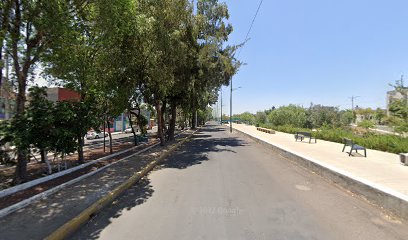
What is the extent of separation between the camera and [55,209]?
602cm

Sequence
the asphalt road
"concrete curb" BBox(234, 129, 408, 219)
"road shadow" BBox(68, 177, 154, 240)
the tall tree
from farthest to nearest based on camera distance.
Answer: the tall tree < "concrete curb" BBox(234, 129, 408, 219) < "road shadow" BBox(68, 177, 154, 240) < the asphalt road

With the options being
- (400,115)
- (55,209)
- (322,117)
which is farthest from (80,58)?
(322,117)

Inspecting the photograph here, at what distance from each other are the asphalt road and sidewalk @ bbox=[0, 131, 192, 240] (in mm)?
466

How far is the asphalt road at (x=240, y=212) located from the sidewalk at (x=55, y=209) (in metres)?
0.47

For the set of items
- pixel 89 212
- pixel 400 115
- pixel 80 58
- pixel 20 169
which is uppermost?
pixel 80 58

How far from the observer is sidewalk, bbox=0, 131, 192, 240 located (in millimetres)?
4846

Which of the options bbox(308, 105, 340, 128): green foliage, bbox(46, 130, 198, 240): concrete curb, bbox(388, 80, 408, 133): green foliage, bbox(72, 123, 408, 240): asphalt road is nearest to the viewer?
bbox(46, 130, 198, 240): concrete curb

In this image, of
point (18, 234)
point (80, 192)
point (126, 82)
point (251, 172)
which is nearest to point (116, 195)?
point (80, 192)

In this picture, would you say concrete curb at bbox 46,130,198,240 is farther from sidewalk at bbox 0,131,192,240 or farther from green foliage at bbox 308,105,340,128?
green foliage at bbox 308,105,340,128

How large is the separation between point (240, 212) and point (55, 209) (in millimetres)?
3797

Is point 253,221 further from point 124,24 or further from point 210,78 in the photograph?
point 210,78

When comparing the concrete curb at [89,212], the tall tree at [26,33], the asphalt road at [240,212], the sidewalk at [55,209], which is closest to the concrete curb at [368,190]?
the asphalt road at [240,212]

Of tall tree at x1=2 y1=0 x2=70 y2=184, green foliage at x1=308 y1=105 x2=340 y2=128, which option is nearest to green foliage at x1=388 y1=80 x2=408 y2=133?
tall tree at x1=2 y1=0 x2=70 y2=184

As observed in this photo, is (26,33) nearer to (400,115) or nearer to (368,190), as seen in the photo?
(368,190)
